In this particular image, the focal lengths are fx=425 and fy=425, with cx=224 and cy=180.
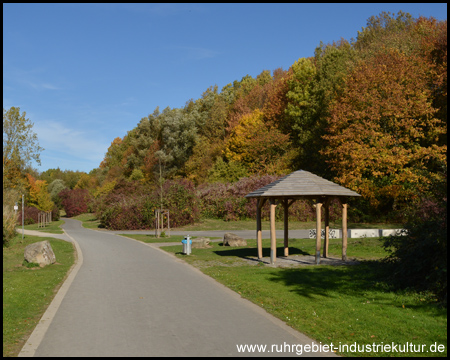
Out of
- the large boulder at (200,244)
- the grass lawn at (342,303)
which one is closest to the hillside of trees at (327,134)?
the grass lawn at (342,303)

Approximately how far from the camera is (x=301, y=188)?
1555 centimetres

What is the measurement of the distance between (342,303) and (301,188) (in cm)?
670

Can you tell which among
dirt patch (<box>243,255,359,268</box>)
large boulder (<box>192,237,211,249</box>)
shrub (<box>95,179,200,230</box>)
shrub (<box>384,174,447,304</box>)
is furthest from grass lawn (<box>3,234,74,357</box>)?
shrub (<box>95,179,200,230</box>)

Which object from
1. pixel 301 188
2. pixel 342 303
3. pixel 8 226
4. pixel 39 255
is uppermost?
pixel 301 188

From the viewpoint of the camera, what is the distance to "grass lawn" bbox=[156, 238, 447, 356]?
7.11 metres

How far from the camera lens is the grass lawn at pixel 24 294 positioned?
7270mm

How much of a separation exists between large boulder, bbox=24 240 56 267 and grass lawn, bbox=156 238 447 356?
5.36 metres

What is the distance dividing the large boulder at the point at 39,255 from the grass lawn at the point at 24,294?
263 mm

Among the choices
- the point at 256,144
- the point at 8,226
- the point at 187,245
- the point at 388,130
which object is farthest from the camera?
the point at 256,144

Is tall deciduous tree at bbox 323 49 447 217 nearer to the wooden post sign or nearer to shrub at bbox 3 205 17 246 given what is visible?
the wooden post sign

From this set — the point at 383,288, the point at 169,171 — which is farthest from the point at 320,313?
the point at 169,171

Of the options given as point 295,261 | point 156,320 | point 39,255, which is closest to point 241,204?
point 295,261

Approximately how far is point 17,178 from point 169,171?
2514cm

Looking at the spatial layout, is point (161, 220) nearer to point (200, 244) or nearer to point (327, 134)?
point (200, 244)
